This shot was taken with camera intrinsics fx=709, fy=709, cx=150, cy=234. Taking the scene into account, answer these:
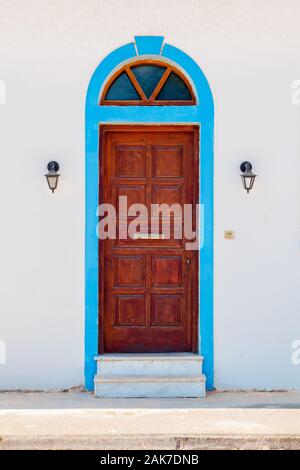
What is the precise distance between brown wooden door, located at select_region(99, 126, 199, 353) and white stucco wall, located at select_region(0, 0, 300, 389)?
28 cm

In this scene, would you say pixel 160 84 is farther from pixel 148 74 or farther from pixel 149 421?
pixel 149 421

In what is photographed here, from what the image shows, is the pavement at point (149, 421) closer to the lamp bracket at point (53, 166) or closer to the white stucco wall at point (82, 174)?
the white stucco wall at point (82, 174)

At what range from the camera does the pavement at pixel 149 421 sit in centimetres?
502

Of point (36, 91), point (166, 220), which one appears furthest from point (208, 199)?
point (36, 91)

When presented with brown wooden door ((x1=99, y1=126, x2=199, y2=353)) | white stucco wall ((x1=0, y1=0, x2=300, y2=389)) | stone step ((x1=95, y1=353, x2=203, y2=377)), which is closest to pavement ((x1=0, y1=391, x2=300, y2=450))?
stone step ((x1=95, y1=353, x2=203, y2=377))

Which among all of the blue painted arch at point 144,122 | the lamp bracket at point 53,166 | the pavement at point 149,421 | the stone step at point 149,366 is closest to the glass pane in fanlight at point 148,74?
the blue painted arch at point 144,122

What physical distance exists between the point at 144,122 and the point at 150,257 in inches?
49.4

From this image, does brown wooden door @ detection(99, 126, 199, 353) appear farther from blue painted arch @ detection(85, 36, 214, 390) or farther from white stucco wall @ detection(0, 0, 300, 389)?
white stucco wall @ detection(0, 0, 300, 389)

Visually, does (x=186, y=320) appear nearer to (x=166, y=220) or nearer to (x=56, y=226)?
(x=166, y=220)

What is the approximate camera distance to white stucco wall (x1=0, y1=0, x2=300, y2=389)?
6.46 metres

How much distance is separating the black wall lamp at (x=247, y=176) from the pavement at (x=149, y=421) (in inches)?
74.0

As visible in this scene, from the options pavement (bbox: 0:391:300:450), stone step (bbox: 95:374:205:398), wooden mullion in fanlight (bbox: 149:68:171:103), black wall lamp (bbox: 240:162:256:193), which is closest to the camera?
pavement (bbox: 0:391:300:450)

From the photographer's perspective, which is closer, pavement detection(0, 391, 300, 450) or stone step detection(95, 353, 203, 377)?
pavement detection(0, 391, 300, 450)

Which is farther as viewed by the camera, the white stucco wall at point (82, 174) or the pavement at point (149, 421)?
the white stucco wall at point (82, 174)
